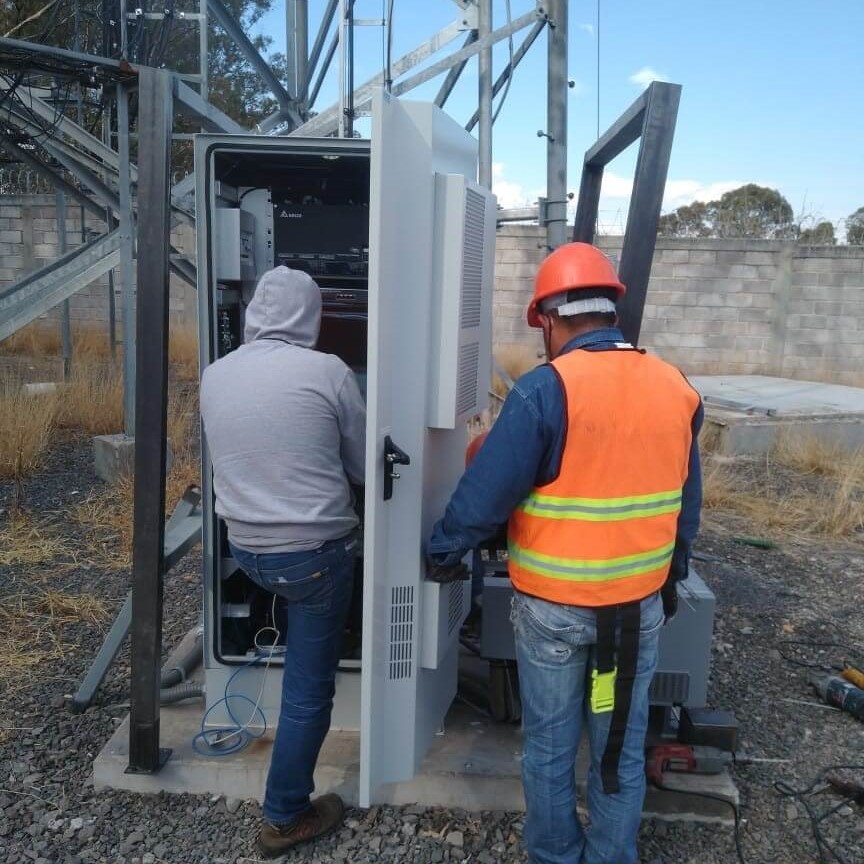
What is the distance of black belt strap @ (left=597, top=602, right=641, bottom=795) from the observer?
6.71 ft

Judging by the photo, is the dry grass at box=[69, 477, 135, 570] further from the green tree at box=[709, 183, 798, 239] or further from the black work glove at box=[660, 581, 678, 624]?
the green tree at box=[709, 183, 798, 239]

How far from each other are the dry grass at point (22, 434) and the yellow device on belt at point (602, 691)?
4.97 meters

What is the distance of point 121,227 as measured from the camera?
5.95 meters

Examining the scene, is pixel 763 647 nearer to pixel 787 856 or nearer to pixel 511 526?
pixel 787 856

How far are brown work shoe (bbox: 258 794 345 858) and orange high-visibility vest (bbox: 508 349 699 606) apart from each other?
1.14 m

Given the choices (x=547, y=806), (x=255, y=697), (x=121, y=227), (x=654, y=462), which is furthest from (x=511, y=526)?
(x=121, y=227)

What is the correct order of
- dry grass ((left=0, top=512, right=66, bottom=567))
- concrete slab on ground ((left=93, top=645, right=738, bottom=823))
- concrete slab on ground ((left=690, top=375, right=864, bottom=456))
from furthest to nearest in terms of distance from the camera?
concrete slab on ground ((left=690, top=375, right=864, bottom=456)), dry grass ((left=0, top=512, right=66, bottom=567)), concrete slab on ground ((left=93, top=645, right=738, bottom=823))

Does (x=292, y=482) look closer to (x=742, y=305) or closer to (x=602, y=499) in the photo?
(x=602, y=499)

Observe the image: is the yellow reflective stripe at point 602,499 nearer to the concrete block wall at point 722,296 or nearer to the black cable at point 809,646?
the black cable at point 809,646

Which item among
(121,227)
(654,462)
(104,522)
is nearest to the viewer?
(654,462)

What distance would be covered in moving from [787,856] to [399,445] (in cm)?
185

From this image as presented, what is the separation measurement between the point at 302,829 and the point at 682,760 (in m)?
1.31

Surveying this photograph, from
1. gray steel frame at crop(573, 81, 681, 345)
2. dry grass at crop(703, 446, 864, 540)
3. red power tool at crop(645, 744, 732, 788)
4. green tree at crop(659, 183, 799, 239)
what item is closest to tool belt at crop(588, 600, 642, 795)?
red power tool at crop(645, 744, 732, 788)

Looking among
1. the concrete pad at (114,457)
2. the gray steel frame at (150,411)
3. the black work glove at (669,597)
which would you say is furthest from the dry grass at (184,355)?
the black work glove at (669,597)
